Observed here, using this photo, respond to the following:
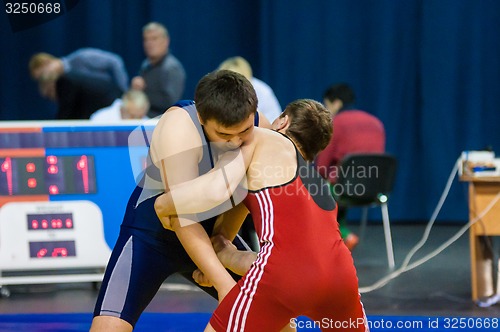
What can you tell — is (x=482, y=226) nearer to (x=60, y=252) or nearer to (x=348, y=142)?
(x=348, y=142)

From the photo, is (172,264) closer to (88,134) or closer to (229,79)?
(229,79)

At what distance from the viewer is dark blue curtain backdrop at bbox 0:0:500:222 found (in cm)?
742

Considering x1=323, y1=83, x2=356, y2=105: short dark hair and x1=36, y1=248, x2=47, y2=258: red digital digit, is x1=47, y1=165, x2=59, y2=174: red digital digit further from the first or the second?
x1=323, y1=83, x2=356, y2=105: short dark hair

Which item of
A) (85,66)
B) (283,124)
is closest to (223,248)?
(283,124)

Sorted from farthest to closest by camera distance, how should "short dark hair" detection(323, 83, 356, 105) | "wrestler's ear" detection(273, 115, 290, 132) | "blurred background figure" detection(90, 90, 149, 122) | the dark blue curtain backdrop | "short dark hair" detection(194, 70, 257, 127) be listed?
1. the dark blue curtain backdrop
2. "short dark hair" detection(323, 83, 356, 105)
3. "blurred background figure" detection(90, 90, 149, 122)
4. "wrestler's ear" detection(273, 115, 290, 132)
5. "short dark hair" detection(194, 70, 257, 127)

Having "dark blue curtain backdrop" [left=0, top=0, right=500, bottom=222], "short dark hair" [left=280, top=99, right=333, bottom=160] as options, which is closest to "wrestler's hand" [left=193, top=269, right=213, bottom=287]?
"short dark hair" [left=280, top=99, right=333, bottom=160]

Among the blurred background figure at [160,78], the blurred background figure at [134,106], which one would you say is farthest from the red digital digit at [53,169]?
the blurred background figure at [160,78]

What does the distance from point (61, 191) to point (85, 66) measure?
2.06 meters

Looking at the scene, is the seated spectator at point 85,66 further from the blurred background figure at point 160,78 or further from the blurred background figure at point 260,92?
the blurred background figure at point 260,92

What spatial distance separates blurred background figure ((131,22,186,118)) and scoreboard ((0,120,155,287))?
5.23 feet

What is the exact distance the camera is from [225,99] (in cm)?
245

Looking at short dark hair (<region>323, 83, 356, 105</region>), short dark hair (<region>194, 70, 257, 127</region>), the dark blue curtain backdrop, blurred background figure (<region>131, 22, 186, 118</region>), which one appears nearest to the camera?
short dark hair (<region>194, 70, 257, 127</region>)

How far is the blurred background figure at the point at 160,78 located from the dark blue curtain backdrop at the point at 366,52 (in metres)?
1.12

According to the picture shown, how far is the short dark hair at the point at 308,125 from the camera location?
2.62m
